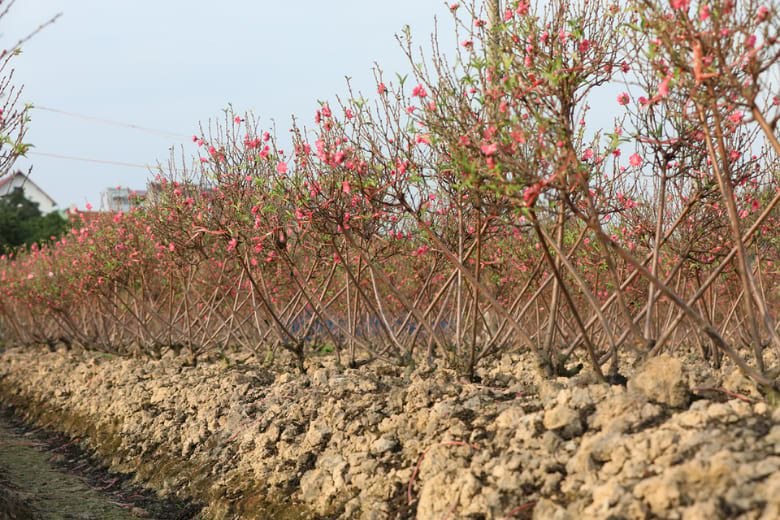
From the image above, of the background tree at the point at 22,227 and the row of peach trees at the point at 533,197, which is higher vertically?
the background tree at the point at 22,227

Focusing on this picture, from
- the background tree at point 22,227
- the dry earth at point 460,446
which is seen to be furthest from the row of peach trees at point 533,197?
the background tree at point 22,227

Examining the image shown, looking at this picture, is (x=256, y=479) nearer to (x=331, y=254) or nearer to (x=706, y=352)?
(x=331, y=254)

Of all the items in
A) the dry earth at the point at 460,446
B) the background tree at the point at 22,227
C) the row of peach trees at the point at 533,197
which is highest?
the background tree at the point at 22,227

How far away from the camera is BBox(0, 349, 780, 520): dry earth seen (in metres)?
3.02

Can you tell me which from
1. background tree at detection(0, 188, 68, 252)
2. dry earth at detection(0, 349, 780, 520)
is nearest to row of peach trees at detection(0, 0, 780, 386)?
dry earth at detection(0, 349, 780, 520)

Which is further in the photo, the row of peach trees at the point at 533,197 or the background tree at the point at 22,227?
the background tree at the point at 22,227

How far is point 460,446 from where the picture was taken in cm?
406

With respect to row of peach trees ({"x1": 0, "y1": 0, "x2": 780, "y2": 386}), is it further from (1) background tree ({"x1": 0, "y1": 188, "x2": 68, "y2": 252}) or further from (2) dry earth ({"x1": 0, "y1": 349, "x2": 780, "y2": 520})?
(1) background tree ({"x1": 0, "y1": 188, "x2": 68, "y2": 252})

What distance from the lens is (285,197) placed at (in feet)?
17.8

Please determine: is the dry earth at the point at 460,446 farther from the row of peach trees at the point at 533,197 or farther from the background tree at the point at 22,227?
the background tree at the point at 22,227

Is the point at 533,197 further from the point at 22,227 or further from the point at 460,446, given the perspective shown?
the point at 22,227

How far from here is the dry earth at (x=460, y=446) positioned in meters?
3.02

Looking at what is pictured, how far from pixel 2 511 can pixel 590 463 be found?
11.9 ft

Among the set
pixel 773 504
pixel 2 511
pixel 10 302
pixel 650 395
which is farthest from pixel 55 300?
pixel 773 504
